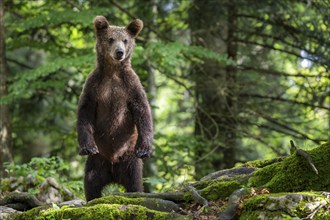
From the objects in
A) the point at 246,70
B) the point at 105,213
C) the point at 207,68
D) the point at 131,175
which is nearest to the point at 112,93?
the point at 131,175

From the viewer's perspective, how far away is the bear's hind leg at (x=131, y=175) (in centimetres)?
720

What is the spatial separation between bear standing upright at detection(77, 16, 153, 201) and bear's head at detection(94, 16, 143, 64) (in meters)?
0.02

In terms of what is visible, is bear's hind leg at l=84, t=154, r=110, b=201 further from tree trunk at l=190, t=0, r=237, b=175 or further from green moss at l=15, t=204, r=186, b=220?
tree trunk at l=190, t=0, r=237, b=175

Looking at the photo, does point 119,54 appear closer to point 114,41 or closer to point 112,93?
point 114,41

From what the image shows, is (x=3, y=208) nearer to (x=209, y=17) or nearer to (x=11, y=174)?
(x=11, y=174)

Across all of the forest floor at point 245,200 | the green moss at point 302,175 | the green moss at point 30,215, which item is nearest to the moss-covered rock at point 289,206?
the forest floor at point 245,200

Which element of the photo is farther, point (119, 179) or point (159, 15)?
point (159, 15)

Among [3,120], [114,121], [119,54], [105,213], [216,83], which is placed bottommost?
[105,213]

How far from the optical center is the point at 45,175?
8898 millimetres

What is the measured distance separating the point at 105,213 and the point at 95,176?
2.37 m

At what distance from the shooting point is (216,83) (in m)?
13.0

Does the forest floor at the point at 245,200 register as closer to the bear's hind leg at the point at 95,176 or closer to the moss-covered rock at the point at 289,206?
the moss-covered rock at the point at 289,206

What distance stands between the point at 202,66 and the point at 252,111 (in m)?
1.85

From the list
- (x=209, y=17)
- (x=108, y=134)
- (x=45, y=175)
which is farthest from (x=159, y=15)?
(x=108, y=134)
